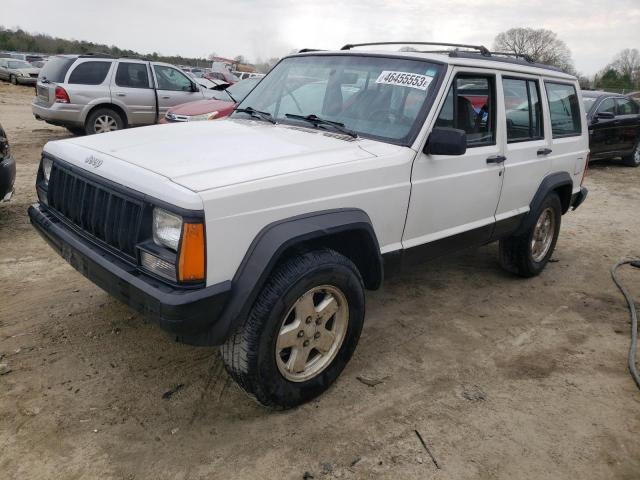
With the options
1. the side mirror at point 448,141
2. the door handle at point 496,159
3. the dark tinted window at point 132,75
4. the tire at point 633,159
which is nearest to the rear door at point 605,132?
the tire at point 633,159

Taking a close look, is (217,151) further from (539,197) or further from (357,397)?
(539,197)

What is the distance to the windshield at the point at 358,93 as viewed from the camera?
3.35 metres

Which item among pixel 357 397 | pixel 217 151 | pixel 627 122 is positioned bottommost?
pixel 357 397

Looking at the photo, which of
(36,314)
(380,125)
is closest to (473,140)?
(380,125)

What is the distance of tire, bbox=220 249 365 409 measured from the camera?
2.58 m

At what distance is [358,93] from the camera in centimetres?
354

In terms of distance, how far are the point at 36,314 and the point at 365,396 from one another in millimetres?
2453

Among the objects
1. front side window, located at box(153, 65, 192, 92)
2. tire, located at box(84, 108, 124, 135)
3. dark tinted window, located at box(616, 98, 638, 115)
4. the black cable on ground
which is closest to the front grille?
the black cable on ground

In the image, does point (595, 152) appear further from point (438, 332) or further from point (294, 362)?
point (294, 362)

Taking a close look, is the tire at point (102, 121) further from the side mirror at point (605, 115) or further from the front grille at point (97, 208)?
the side mirror at point (605, 115)

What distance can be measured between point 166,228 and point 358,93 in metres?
1.77

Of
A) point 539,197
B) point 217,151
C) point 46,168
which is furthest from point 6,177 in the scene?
point 539,197

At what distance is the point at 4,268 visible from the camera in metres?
4.55

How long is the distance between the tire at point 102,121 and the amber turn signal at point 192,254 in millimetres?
9318
